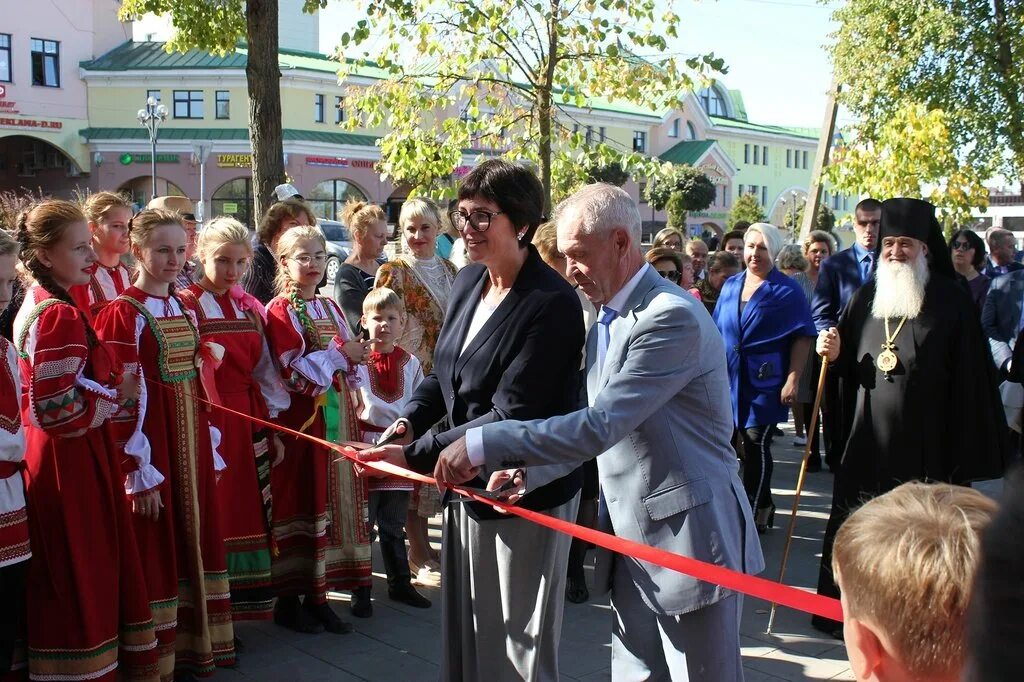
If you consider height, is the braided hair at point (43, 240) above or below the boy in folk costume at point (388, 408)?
above

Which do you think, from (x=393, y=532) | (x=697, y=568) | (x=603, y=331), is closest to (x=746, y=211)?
Result: (x=393, y=532)

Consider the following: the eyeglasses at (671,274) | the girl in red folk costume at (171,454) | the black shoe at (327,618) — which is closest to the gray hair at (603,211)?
the girl in red folk costume at (171,454)

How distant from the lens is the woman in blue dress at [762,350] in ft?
24.0

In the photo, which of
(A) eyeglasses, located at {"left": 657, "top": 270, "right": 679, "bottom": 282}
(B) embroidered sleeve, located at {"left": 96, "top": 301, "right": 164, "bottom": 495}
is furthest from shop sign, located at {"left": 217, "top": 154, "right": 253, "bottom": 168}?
(B) embroidered sleeve, located at {"left": 96, "top": 301, "right": 164, "bottom": 495}

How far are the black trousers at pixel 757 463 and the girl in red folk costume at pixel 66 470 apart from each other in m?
4.34

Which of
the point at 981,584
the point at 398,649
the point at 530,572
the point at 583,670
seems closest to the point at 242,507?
the point at 398,649

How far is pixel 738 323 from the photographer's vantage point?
7453 millimetres

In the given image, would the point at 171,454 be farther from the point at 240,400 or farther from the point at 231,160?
the point at 231,160

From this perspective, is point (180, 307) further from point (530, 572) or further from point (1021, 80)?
point (1021, 80)

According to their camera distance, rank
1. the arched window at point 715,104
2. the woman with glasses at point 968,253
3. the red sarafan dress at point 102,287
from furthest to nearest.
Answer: the arched window at point 715,104
the woman with glasses at point 968,253
the red sarafan dress at point 102,287

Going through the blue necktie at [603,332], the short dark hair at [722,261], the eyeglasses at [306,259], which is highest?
the eyeglasses at [306,259]

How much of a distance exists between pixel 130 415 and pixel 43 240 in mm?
786

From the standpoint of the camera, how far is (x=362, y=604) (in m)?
5.72

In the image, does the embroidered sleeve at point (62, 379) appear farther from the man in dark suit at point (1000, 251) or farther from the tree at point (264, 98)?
the man in dark suit at point (1000, 251)
